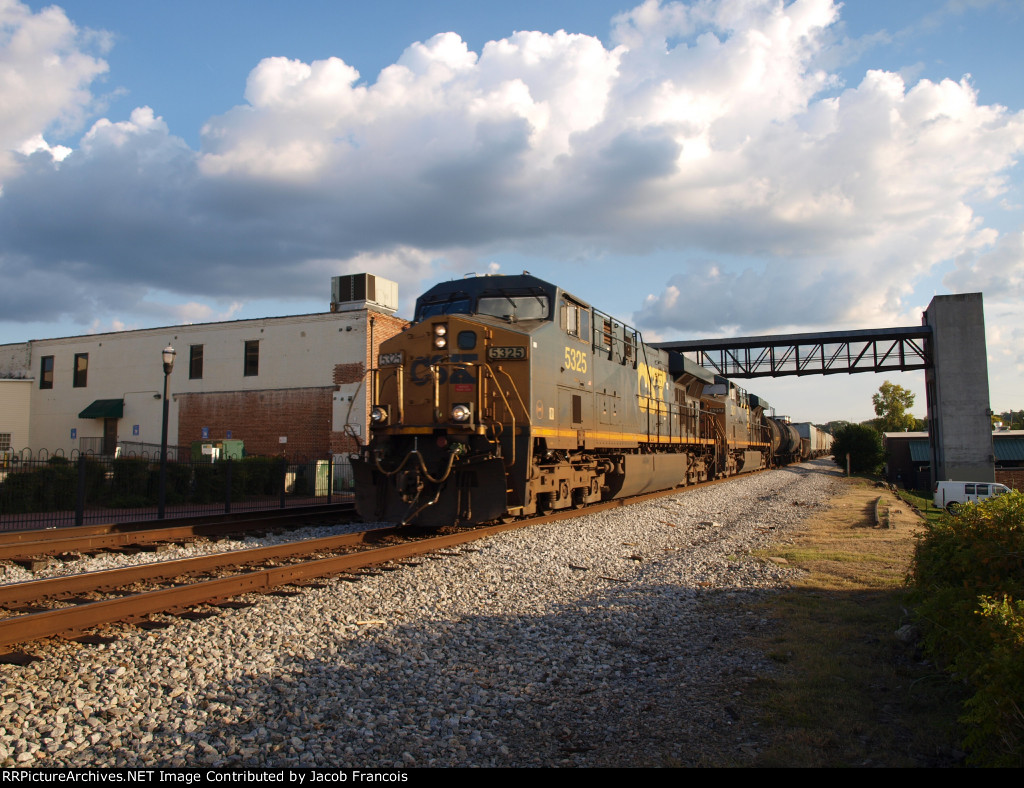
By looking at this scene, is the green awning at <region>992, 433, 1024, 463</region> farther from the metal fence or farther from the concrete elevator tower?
the metal fence

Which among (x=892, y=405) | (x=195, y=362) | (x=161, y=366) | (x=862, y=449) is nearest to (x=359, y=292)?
(x=195, y=362)

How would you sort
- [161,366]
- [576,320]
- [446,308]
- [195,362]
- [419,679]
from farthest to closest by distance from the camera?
[161,366], [195,362], [576,320], [446,308], [419,679]

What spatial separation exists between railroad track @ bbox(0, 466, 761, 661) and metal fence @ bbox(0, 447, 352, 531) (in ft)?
19.7

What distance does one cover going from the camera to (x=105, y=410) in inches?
1206

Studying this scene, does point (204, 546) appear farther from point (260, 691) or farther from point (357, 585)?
point (260, 691)

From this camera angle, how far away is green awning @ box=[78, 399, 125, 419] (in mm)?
30531

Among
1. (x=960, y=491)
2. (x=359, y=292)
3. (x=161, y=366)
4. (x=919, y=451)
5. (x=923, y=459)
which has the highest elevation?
(x=359, y=292)

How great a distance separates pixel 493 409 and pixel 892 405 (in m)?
88.5

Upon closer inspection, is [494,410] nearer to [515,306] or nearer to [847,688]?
[515,306]

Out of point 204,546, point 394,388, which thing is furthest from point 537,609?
point 204,546

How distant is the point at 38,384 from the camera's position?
3356 centimetres

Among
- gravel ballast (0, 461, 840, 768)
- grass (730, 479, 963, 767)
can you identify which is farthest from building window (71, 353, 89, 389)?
grass (730, 479, 963, 767)

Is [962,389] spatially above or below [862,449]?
above

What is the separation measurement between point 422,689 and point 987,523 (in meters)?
4.00
